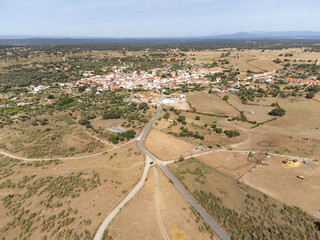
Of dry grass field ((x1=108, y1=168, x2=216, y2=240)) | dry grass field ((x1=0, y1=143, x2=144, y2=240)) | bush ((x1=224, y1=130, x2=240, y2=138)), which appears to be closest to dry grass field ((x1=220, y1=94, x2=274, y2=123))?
bush ((x1=224, y1=130, x2=240, y2=138))

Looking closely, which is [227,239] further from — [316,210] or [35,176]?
[35,176]

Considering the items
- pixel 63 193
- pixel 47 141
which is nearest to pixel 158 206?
pixel 63 193

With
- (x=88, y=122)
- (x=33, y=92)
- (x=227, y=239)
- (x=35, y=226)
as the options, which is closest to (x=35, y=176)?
(x=35, y=226)

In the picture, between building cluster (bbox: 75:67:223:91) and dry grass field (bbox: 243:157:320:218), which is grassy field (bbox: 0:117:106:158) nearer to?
dry grass field (bbox: 243:157:320:218)

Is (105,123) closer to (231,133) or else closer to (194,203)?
(231,133)

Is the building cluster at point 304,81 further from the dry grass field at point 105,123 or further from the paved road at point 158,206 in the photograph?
the paved road at point 158,206

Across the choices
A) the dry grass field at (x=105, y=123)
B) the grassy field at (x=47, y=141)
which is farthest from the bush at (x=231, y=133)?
the grassy field at (x=47, y=141)
